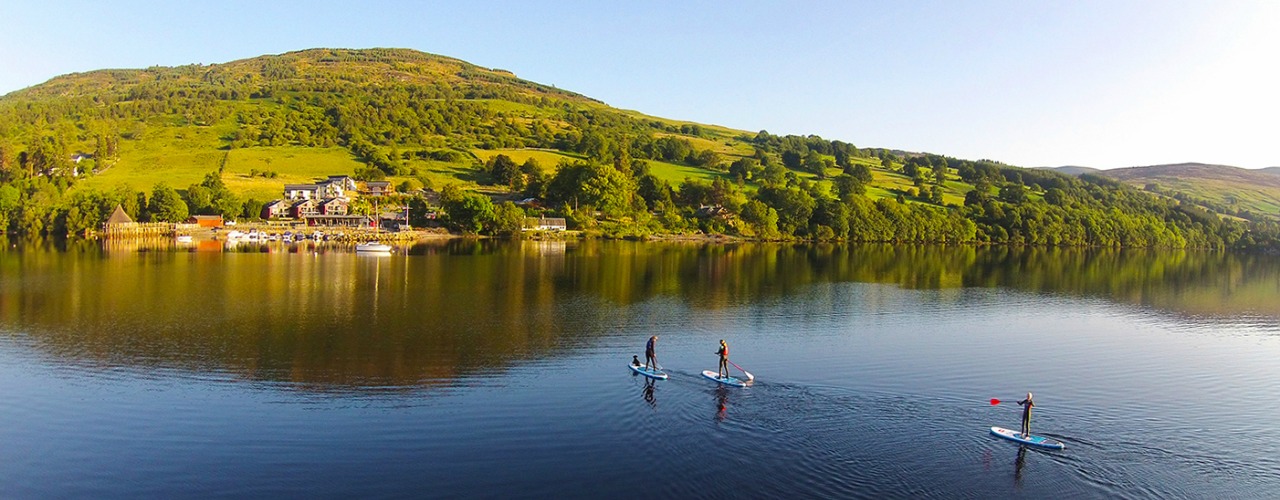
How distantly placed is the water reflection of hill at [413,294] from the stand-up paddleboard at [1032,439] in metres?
19.1

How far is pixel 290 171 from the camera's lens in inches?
5930

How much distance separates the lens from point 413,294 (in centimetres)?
5306

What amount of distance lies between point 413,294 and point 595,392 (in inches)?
1153

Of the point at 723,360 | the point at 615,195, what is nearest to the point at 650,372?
the point at 723,360

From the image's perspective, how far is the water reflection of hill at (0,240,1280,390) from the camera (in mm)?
32719

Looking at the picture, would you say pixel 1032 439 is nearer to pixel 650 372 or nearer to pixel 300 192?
pixel 650 372

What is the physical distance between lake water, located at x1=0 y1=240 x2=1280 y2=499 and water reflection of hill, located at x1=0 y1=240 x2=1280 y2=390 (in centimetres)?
34

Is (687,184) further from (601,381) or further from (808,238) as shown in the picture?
(601,381)

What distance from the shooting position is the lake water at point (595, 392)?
19.8 meters

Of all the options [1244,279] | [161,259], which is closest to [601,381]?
[161,259]

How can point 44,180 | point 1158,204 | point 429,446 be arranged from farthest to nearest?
1. point 1158,204
2. point 44,180
3. point 429,446

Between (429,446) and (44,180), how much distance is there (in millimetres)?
145616

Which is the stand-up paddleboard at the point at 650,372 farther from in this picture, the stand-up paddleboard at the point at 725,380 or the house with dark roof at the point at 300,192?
the house with dark roof at the point at 300,192

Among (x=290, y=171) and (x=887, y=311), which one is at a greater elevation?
(x=290, y=171)
